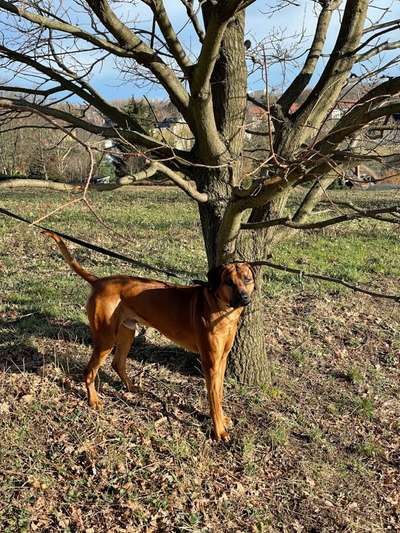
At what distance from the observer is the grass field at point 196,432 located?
3488mm

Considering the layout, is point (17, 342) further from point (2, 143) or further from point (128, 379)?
point (2, 143)

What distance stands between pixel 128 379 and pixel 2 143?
26886 mm

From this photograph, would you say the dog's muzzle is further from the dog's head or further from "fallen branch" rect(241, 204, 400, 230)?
"fallen branch" rect(241, 204, 400, 230)

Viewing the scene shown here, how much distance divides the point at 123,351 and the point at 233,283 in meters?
1.41

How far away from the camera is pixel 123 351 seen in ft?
15.5

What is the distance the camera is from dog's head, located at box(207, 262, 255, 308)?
3.84 m

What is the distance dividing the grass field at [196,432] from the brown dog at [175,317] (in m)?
0.35

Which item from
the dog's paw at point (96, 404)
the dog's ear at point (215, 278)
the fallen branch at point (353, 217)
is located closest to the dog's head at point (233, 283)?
the dog's ear at point (215, 278)

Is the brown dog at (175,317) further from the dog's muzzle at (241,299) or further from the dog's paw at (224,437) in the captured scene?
the dog's muzzle at (241,299)

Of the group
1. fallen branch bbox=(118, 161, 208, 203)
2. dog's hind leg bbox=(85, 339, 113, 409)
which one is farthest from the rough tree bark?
dog's hind leg bbox=(85, 339, 113, 409)

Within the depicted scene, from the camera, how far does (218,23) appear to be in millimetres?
3154

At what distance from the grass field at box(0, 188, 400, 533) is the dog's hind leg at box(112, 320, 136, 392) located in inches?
4.2

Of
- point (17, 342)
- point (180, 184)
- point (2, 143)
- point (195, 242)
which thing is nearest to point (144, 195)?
point (195, 242)

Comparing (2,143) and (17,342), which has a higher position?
(2,143)
